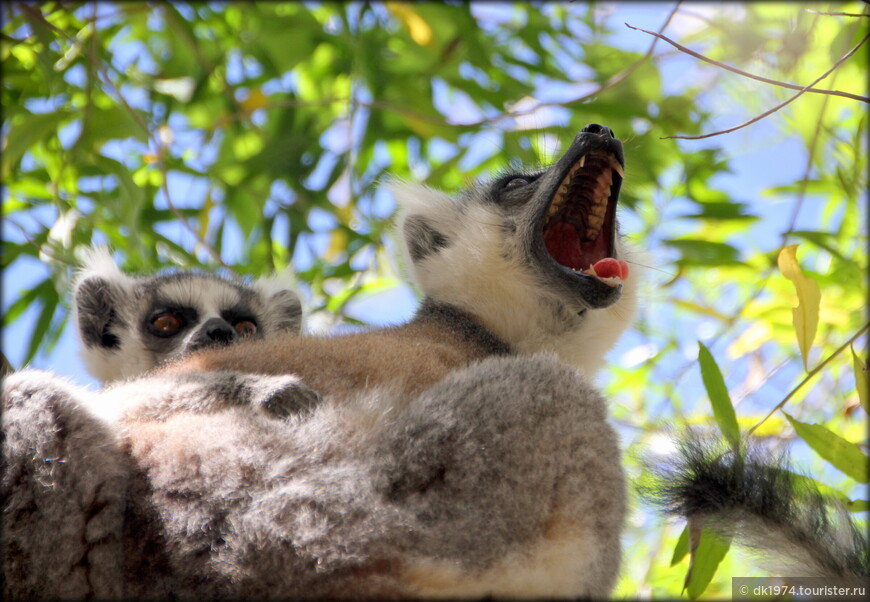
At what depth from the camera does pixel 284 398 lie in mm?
2730

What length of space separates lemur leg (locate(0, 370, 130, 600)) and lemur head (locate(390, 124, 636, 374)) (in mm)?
1879

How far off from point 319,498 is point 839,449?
1870 millimetres

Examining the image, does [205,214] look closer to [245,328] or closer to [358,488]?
[245,328]

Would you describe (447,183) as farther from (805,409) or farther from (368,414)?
(368,414)

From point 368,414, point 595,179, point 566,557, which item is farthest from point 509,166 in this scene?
point 566,557

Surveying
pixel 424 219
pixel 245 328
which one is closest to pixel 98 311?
pixel 245 328

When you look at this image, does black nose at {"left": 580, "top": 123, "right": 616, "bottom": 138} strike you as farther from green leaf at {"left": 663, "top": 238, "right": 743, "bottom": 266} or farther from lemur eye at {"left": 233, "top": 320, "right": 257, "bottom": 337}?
lemur eye at {"left": 233, "top": 320, "right": 257, "bottom": 337}

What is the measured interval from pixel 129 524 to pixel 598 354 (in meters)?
2.20

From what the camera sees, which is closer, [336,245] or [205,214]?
[205,214]

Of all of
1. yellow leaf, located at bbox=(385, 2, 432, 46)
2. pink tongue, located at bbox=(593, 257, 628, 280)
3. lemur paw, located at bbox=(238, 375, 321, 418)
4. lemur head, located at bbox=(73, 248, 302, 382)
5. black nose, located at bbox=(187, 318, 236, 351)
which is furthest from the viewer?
yellow leaf, located at bbox=(385, 2, 432, 46)

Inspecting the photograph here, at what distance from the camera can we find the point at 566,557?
238 centimetres

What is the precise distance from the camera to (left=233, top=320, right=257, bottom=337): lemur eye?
15.8ft

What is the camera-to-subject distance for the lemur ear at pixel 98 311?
16.0 feet

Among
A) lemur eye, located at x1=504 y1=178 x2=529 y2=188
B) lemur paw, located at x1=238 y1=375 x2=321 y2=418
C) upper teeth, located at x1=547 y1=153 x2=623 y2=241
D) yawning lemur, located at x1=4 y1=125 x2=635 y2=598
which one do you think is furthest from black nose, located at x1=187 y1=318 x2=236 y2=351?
upper teeth, located at x1=547 y1=153 x2=623 y2=241
